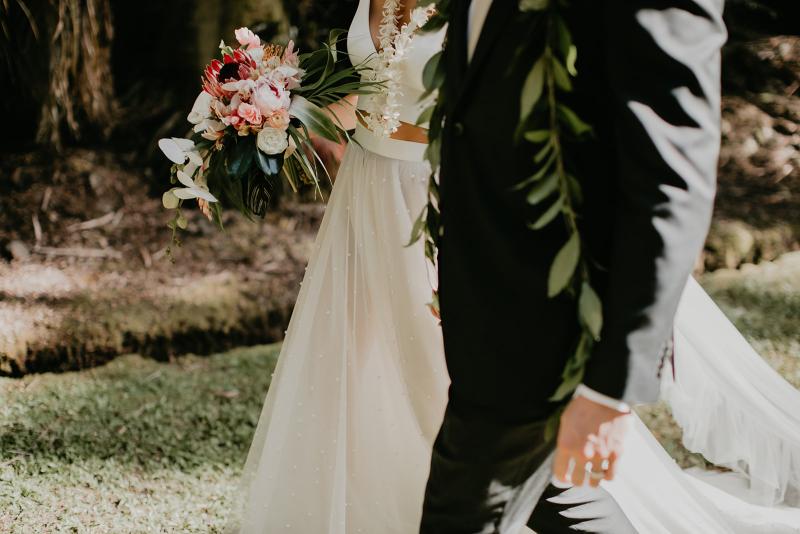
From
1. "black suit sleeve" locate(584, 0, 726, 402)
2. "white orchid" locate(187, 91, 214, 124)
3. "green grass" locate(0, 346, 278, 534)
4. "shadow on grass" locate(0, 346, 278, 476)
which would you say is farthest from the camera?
"shadow on grass" locate(0, 346, 278, 476)

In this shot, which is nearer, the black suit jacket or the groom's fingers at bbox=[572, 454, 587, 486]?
the black suit jacket

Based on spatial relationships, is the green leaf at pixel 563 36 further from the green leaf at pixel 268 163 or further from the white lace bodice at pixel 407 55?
the green leaf at pixel 268 163

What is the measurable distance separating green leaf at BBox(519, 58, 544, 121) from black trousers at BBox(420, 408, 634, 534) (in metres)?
0.50

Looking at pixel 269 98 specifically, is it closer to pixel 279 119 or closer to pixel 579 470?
pixel 279 119

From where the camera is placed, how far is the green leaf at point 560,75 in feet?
3.66

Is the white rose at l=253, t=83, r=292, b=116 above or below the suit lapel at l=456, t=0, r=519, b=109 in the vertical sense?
below

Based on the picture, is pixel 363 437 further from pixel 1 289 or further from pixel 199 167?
pixel 1 289

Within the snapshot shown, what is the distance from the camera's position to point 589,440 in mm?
1181

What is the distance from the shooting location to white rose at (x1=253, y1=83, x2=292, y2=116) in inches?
72.1

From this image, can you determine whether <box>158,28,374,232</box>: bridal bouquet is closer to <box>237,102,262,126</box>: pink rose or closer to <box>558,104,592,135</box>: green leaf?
<box>237,102,262,126</box>: pink rose

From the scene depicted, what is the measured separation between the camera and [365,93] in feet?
6.21

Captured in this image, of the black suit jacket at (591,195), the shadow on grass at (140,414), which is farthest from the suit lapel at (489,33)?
the shadow on grass at (140,414)

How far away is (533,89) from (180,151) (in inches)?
43.6

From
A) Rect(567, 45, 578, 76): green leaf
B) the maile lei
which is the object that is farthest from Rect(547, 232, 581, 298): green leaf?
Rect(567, 45, 578, 76): green leaf
